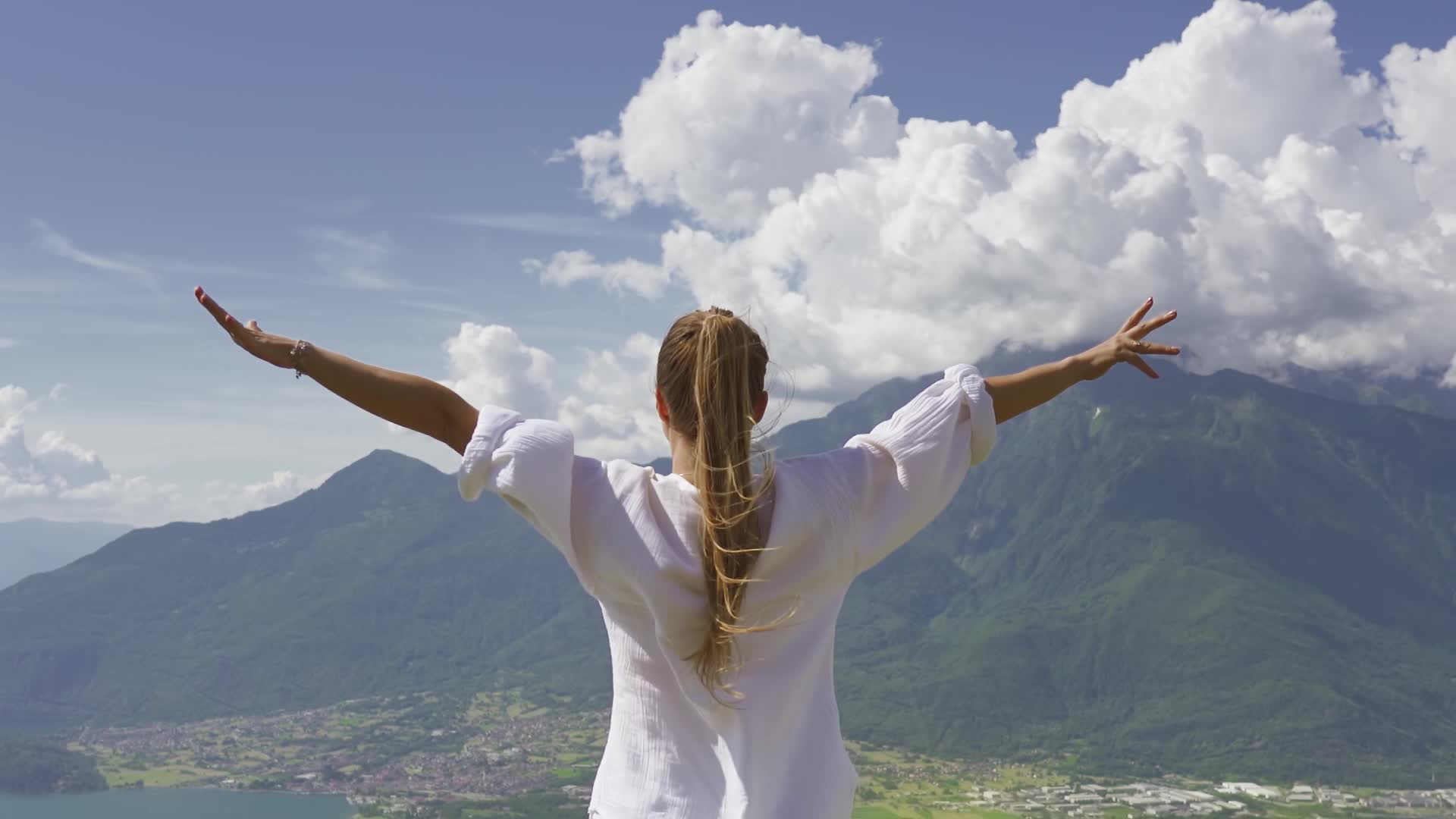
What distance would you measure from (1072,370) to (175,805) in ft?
A: 446

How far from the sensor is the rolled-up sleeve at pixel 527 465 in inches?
92.9

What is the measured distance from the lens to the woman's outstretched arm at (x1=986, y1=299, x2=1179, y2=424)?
2.94m

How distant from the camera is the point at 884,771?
130375mm

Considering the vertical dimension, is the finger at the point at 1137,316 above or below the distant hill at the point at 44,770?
above

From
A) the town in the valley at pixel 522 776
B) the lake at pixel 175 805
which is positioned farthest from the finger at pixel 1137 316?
the lake at pixel 175 805

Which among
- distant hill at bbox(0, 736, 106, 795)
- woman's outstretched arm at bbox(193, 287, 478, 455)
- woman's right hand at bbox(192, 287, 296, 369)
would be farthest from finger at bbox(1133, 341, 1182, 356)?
distant hill at bbox(0, 736, 106, 795)

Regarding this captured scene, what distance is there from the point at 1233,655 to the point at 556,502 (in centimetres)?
20886

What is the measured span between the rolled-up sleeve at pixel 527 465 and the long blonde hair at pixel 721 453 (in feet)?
0.90

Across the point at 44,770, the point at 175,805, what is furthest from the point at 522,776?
the point at 44,770

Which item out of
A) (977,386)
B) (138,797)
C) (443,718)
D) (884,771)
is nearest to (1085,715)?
(884,771)

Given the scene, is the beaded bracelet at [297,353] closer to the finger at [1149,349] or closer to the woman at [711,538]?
the woman at [711,538]

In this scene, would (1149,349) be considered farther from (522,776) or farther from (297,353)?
(522,776)

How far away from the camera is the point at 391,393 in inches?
94.9

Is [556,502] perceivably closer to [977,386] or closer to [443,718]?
[977,386]
